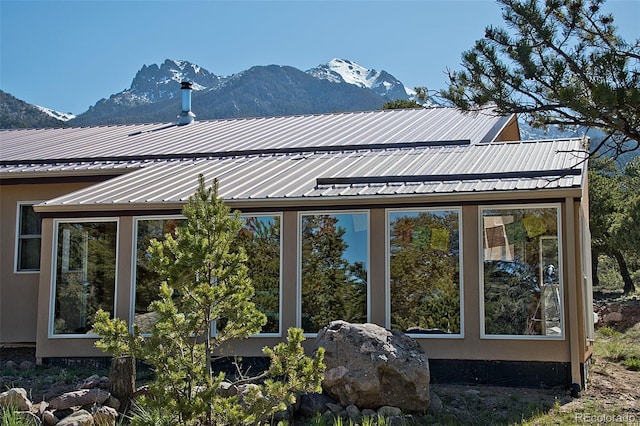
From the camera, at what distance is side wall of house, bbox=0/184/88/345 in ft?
45.3

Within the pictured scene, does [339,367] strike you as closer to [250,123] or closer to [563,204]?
[563,204]

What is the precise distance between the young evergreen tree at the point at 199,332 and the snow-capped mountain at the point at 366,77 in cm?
15253

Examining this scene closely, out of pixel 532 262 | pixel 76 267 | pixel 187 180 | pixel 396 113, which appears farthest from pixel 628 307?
pixel 76 267

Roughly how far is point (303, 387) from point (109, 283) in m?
6.39

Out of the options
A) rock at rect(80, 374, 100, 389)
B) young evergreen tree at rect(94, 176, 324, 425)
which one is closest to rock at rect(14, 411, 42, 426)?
rock at rect(80, 374, 100, 389)

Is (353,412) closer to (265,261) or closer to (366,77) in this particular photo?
(265,261)

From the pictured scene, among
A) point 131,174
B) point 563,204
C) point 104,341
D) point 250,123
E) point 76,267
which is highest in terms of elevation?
point 250,123

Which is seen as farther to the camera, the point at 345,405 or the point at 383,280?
the point at 383,280

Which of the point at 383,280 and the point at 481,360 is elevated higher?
the point at 383,280

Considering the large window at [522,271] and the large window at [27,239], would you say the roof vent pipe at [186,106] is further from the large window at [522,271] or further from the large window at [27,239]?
the large window at [522,271]

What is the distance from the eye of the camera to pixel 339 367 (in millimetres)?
8906

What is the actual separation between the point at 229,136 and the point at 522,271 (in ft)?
28.7

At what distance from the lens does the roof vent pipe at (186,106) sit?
67.2ft

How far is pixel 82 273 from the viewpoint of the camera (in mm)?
12328
